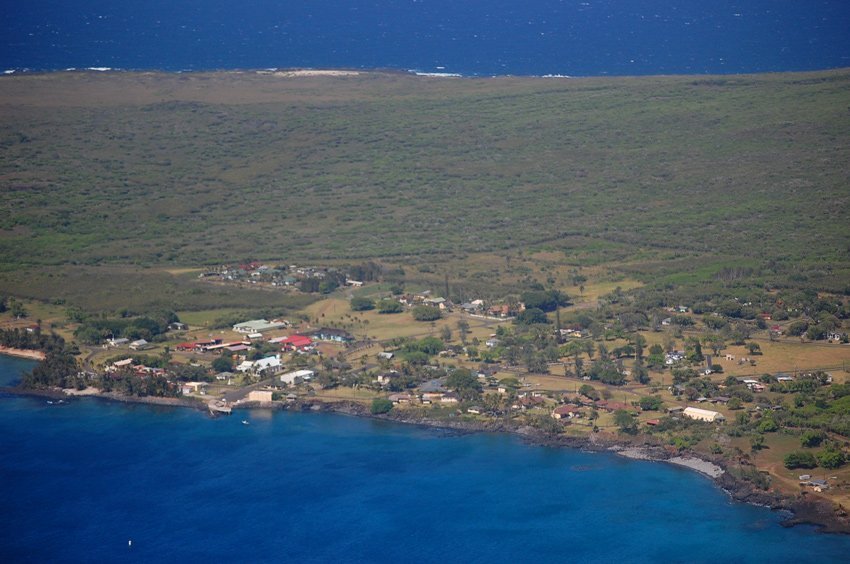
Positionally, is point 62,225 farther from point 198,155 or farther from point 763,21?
point 763,21

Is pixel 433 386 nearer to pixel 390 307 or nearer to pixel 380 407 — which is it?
pixel 380 407

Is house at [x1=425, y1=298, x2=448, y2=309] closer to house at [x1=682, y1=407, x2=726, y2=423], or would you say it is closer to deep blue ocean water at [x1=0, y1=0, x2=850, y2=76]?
house at [x1=682, y1=407, x2=726, y2=423]

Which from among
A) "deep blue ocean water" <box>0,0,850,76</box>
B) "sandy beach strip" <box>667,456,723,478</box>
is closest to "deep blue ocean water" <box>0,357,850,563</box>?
"sandy beach strip" <box>667,456,723,478</box>

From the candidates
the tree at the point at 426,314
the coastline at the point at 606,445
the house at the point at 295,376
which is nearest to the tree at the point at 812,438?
the coastline at the point at 606,445

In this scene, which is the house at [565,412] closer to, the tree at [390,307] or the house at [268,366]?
the house at [268,366]

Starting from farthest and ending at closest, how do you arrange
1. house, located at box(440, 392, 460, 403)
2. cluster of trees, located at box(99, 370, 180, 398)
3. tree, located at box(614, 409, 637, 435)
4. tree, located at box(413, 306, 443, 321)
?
tree, located at box(413, 306, 443, 321), cluster of trees, located at box(99, 370, 180, 398), house, located at box(440, 392, 460, 403), tree, located at box(614, 409, 637, 435)

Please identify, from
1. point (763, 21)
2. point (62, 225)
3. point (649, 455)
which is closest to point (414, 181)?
point (62, 225)

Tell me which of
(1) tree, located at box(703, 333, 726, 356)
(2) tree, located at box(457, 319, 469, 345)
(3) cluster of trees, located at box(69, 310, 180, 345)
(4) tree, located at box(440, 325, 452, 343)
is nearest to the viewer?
(1) tree, located at box(703, 333, 726, 356)
